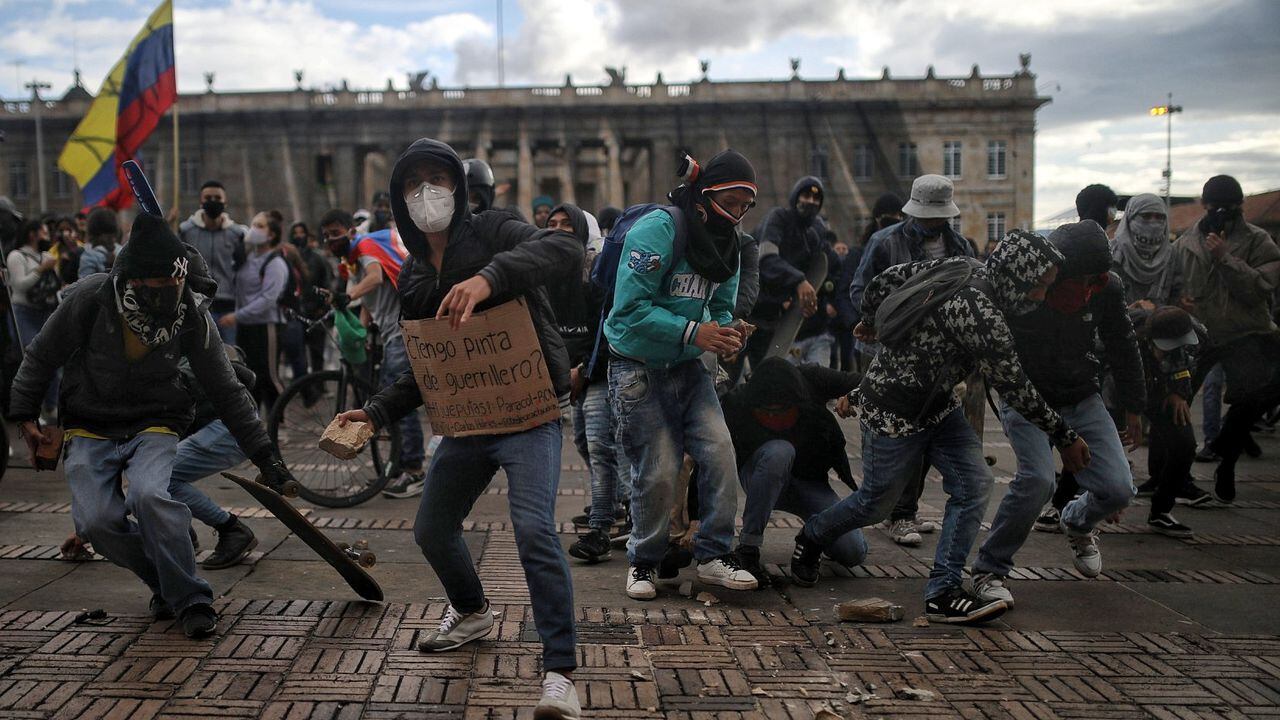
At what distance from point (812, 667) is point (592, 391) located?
2507 mm

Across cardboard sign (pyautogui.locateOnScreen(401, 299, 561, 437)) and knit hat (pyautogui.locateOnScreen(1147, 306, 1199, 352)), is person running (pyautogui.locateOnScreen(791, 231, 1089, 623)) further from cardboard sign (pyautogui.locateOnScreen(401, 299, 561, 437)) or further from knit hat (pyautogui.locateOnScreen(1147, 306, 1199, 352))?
knit hat (pyautogui.locateOnScreen(1147, 306, 1199, 352))

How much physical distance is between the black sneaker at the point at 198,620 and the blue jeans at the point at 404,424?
9.87ft

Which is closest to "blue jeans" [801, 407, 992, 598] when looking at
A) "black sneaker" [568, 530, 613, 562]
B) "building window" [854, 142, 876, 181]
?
"black sneaker" [568, 530, 613, 562]

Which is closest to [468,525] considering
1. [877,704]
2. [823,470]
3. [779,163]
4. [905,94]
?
[823,470]

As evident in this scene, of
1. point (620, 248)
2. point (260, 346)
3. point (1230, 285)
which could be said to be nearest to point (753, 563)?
point (620, 248)

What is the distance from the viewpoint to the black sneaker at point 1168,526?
642cm

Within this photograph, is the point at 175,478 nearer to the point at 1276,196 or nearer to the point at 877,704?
the point at 877,704

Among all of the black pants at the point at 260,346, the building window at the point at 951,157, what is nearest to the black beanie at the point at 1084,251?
the black pants at the point at 260,346

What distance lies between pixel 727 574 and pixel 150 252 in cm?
282

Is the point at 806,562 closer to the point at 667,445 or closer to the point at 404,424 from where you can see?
the point at 667,445

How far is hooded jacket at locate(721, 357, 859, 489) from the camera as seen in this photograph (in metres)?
5.46

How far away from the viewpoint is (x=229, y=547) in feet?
17.7

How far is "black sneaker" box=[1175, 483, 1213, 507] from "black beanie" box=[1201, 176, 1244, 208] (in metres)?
2.06

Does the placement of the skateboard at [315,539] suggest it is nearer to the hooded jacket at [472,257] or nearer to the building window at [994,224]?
the hooded jacket at [472,257]
